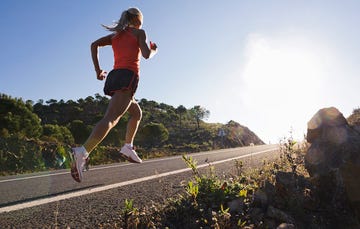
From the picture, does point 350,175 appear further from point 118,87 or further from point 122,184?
point 122,184

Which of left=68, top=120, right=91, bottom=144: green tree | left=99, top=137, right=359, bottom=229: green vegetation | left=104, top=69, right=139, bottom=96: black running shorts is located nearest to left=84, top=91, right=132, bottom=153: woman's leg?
left=104, top=69, right=139, bottom=96: black running shorts

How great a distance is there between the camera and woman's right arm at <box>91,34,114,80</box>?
394 cm

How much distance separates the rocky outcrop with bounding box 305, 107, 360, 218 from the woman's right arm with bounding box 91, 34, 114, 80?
276 centimetres

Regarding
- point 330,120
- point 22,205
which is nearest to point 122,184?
point 22,205

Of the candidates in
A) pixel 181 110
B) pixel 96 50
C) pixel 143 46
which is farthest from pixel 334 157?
pixel 181 110

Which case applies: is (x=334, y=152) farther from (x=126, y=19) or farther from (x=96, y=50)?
(x=96, y=50)

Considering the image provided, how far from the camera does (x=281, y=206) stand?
3387 mm

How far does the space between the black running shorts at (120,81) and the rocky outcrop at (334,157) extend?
2.31 metres

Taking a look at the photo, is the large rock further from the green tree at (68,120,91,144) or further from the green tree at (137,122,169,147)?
the green tree at (137,122,169,147)

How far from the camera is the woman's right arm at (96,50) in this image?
3943mm

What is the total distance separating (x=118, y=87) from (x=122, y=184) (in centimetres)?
183

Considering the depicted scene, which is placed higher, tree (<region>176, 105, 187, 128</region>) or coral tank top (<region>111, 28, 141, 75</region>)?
tree (<region>176, 105, 187, 128</region>)

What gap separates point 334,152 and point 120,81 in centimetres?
254

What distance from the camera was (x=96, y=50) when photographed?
4.06m
